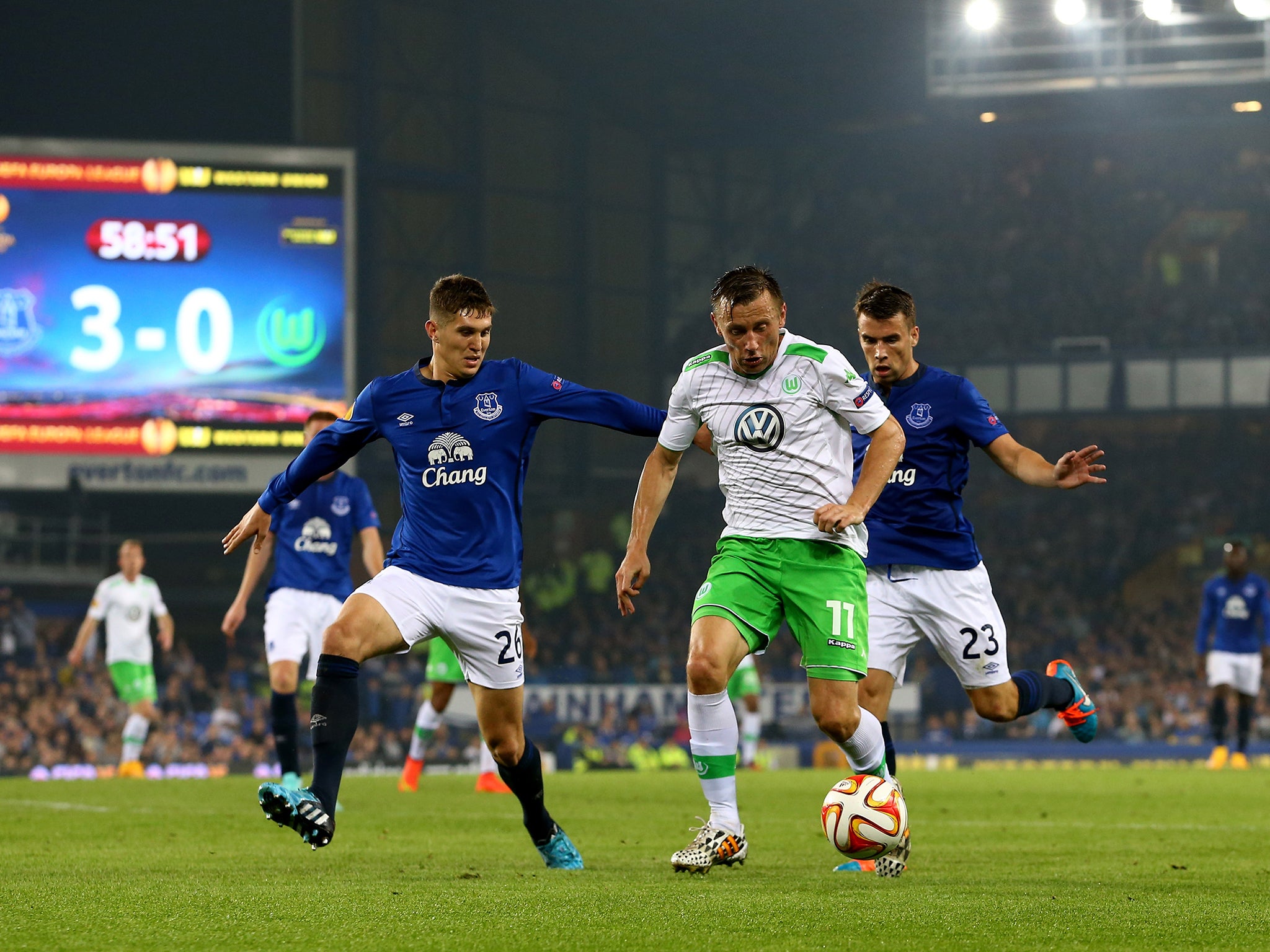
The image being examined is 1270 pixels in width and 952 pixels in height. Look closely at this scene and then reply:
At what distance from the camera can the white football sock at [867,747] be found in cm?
674

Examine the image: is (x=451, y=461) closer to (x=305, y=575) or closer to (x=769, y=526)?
(x=769, y=526)

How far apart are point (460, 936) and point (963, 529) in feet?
12.9

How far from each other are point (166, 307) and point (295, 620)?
11743 millimetres

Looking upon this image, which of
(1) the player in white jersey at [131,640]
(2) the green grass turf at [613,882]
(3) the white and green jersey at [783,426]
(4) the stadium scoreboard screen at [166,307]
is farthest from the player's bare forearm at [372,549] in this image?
(4) the stadium scoreboard screen at [166,307]

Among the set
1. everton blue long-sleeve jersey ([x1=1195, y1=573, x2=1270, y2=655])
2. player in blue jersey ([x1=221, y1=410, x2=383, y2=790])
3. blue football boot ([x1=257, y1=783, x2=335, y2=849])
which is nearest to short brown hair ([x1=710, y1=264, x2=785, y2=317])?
blue football boot ([x1=257, y1=783, x2=335, y2=849])

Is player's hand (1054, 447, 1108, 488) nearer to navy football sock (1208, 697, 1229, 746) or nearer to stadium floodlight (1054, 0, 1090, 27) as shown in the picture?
navy football sock (1208, 697, 1229, 746)

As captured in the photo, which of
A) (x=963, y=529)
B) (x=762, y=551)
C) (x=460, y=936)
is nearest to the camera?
(x=460, y=936)

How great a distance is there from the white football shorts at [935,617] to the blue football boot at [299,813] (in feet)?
9.59

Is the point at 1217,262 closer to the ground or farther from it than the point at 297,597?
farther from it

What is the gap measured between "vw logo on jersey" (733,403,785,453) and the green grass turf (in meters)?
1.75

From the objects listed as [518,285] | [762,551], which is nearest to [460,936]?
[762,551]

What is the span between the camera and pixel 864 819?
6250 mm

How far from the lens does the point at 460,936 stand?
15.3 feet

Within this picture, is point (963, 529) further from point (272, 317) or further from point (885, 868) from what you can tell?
point (272, 317)
